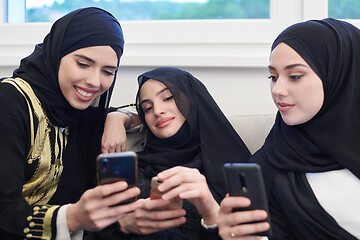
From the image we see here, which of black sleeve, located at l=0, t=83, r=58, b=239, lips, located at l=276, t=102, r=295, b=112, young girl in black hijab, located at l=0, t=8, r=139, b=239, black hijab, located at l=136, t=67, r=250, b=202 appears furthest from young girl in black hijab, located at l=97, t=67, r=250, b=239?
black sleeve, located at l=0, t=83, r=58, b=239

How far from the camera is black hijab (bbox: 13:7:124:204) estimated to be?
1.42m

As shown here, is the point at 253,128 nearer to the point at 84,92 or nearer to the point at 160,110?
the point at 160,110

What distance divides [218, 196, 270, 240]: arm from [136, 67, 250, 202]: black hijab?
429 mm

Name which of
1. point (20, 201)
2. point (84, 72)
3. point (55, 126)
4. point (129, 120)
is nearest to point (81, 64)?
point (84, 72)

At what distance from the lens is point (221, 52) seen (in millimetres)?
1995

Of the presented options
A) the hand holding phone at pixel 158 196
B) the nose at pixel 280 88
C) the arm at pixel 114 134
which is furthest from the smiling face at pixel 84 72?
the nose at pixel 280 88

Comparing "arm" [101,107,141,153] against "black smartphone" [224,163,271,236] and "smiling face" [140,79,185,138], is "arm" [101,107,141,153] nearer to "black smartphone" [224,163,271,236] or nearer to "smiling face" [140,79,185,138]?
"smiling face" [140,79,185,138]

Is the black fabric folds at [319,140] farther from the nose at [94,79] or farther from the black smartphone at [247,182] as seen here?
the nose at [94,79]

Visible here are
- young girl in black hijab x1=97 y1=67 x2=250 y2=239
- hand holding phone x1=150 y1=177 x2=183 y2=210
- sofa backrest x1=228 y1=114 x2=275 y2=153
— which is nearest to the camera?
hand holding phone x1=150 y1=177 x2=183 y2=210

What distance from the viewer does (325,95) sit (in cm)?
131

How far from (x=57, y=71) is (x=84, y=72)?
102 millimetres

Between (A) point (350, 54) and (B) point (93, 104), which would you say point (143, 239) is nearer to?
(B) point (93, 104)

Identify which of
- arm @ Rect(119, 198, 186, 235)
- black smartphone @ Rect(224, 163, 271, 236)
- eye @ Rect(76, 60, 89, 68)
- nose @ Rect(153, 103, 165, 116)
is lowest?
arm @ Rect(119, 198, 186, 235)

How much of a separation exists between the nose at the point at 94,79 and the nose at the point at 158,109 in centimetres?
23
